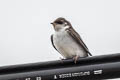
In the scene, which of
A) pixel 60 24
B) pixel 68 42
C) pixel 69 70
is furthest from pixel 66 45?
pixel 69 70

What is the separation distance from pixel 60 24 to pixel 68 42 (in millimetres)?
486

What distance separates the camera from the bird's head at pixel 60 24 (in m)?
5.25

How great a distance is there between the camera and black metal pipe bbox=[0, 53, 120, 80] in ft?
9.20

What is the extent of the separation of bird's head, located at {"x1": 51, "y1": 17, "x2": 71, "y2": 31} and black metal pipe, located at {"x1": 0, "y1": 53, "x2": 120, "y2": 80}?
85.7 inches

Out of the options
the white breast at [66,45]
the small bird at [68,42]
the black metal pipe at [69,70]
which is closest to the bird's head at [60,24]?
the small bird at [68,42]

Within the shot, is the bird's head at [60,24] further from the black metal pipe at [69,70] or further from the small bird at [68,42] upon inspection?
the black metal pipe at [69,70]

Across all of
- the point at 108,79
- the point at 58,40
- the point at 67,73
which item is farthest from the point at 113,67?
the point at 58,40

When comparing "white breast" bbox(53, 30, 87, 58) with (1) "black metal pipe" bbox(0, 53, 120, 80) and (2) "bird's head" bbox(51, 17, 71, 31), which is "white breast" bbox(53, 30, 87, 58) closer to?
(2) "bird's head" bbox(51, 17, 71, 31)

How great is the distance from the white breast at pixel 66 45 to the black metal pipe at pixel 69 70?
5.92 ft

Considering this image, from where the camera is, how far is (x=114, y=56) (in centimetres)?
283

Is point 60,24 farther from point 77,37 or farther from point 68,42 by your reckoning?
point 77,37

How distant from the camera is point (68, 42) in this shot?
16.3ft

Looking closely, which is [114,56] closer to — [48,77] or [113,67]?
[113,67]

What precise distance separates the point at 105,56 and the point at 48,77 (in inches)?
18.5
